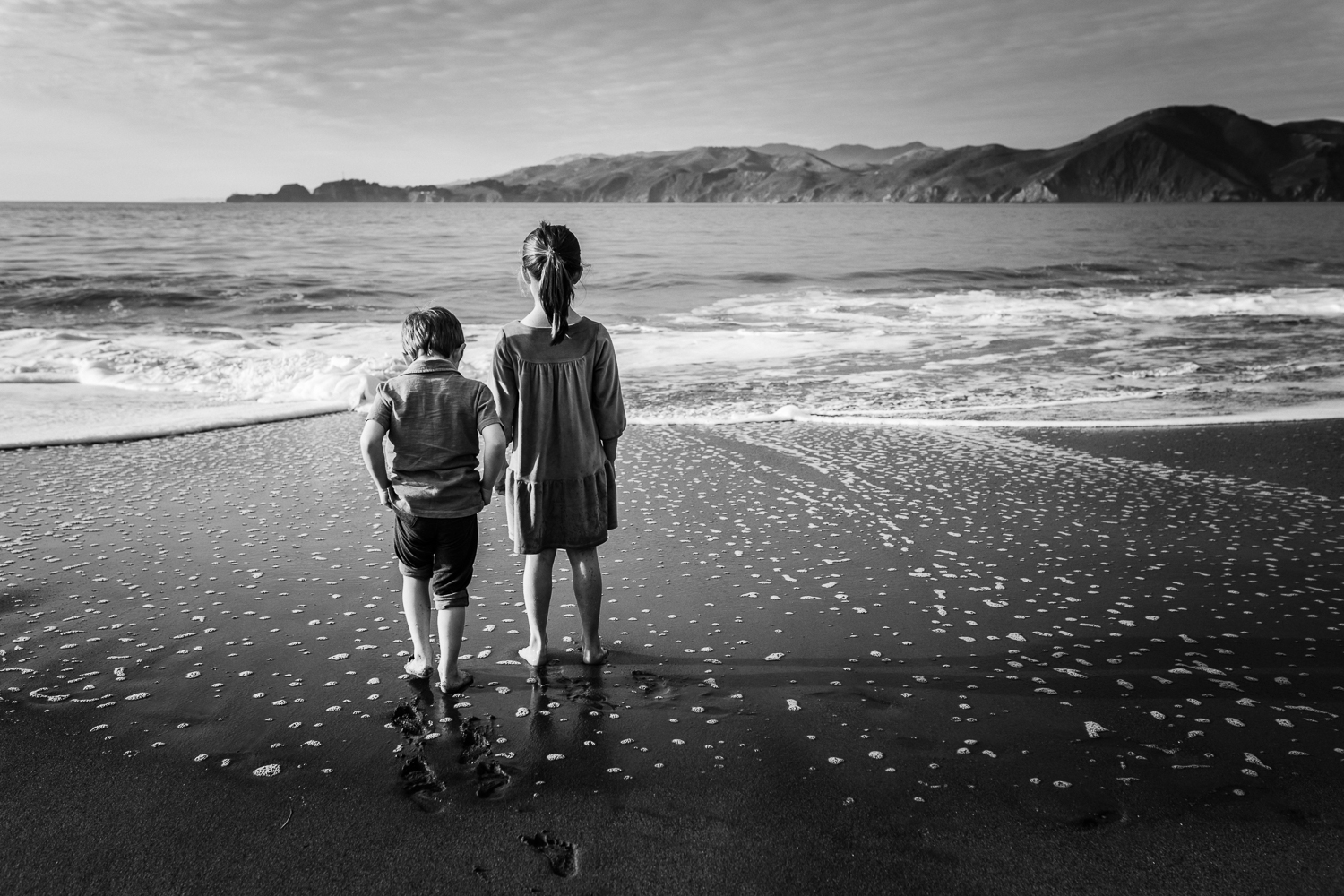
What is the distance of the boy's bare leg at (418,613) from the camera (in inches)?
133

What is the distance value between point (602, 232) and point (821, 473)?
178 ft

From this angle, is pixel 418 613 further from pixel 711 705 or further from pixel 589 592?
pixel 711 705

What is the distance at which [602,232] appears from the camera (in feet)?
191

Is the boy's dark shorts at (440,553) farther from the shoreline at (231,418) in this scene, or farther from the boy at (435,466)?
the shoreline at (231,418)

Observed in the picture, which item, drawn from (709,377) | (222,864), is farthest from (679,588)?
(709,377)

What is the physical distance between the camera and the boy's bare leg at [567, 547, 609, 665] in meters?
3.53

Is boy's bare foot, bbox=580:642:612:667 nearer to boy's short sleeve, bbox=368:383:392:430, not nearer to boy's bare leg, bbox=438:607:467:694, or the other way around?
boy's bare leg, bbox=438:607:467:694

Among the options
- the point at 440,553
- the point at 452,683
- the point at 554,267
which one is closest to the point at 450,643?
the point at 452,683

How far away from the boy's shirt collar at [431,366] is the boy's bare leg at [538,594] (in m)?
0.84

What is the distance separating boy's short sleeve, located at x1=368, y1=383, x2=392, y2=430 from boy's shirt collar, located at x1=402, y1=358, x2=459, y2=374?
11 centimetres

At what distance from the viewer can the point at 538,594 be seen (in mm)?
3523

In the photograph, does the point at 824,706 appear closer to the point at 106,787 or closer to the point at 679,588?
the point at 679,588

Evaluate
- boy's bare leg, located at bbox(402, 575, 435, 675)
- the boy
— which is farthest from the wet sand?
the boy

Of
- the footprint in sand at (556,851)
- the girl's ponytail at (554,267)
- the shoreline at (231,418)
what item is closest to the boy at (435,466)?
the girl's ponytail at (554,267)
